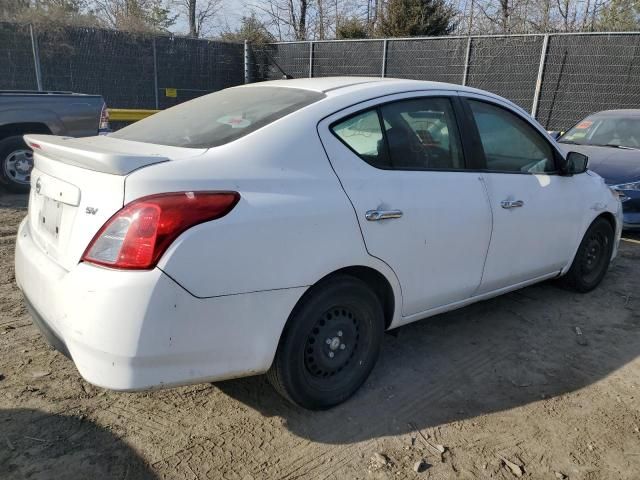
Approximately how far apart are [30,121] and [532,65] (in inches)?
399

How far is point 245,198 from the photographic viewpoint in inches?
91.7

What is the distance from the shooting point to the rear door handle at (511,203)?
344 centimetres

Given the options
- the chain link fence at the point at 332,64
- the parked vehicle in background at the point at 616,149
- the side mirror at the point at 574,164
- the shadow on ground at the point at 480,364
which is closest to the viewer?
the shadow on ground at the point at 480,364

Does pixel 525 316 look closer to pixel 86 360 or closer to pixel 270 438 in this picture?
pixel 270 438

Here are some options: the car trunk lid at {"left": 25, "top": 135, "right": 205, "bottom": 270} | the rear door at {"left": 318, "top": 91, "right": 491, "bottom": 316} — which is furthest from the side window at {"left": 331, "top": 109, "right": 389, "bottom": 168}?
the car trunk lid at {"left": 25, "top": 135, "right": 205, "bottom": 270}

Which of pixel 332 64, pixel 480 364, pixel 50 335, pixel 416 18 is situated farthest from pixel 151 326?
pixel 416 18

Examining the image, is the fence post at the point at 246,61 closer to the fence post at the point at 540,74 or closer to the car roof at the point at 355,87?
the fence post at the point at 540,74

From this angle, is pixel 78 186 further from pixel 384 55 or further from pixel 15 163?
pixel 384 55

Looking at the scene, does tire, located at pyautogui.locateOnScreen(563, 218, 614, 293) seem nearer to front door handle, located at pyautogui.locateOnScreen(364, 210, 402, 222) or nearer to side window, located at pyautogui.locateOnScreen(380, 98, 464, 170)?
side window, located at pyautogui.locateOnScreen(380, 98, 464, 170)

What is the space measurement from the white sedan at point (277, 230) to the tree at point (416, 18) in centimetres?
1656

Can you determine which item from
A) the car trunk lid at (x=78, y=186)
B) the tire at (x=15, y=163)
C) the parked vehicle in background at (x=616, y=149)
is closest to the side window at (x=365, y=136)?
the car trunk lid at (x=78, y=186)

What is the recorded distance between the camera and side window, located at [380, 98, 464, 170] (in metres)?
3.00

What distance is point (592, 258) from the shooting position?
4.62 meters

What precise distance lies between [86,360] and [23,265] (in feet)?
2.71
